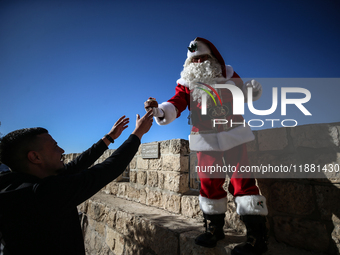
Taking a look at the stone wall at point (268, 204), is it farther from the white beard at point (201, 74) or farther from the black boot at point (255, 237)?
the white beard at point (201, 74)

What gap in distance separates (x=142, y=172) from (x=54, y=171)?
211cm

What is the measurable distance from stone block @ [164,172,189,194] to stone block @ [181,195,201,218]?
0.16 meters

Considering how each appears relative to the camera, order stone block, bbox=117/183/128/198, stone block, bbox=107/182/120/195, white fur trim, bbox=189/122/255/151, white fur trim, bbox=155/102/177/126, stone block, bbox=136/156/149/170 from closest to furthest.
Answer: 1. white fur trim, bbox=189/122/255/151
2. white fur trim, bbox=155/102/177/126
3. stone block, bbox=136/156/149/170
4. stone block, bbox=117/183/128/198
5. stone block, bbox=107/182/120/195

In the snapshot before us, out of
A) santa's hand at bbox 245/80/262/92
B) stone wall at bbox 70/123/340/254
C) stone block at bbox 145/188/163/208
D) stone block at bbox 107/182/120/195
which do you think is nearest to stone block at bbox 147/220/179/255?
stone wall at bbox 70/123/340/254

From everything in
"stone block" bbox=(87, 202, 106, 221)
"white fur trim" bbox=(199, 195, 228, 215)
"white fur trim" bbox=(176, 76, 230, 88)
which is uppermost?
"white fur trim" bbox=(176, 76, 230, 88)

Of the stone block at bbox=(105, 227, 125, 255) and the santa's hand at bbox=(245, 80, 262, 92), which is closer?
the santa's hand at bbox=(245, 80, 262, 92)

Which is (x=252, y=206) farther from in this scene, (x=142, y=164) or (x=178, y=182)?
(x=142, y=164)

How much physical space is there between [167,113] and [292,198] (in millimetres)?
1322

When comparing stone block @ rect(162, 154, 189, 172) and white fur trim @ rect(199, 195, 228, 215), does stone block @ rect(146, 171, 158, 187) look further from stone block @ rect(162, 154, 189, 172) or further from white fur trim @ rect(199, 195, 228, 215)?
white fur trim @ rect(199, 195, 228, 215)

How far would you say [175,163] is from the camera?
3002 mm

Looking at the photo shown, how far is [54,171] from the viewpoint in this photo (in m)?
1.61

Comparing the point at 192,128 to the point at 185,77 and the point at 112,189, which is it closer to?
the point at 185,77

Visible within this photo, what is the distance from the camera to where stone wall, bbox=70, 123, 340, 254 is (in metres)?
1.58

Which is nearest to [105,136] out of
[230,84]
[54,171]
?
[54,171]
